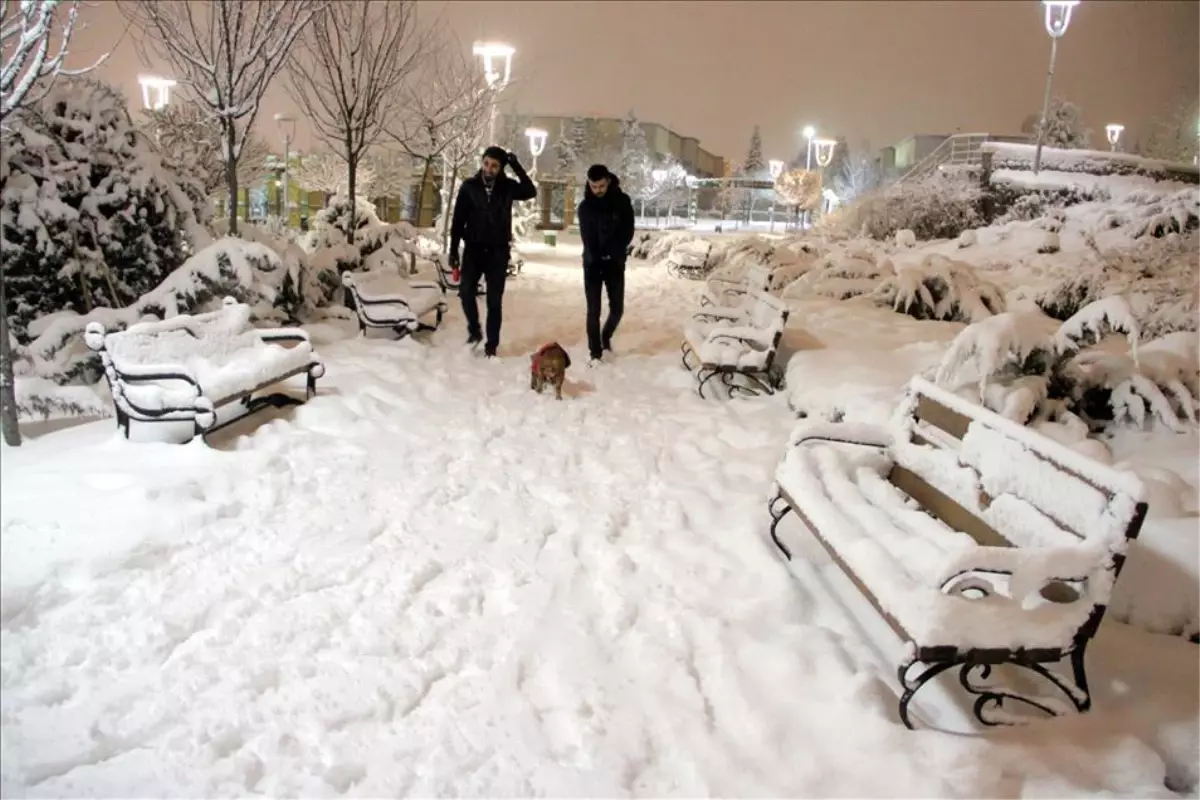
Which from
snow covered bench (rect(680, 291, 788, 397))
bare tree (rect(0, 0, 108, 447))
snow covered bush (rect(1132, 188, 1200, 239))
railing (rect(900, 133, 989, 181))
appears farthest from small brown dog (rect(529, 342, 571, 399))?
railing (rect(900, 133, 989, 181))

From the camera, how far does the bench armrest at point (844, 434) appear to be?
3.84m

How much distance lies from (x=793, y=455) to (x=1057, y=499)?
1271 mm

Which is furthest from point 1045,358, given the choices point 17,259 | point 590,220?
point 17,259

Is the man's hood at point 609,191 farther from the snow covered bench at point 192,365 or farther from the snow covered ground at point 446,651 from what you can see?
the snow covered ground at point 446,651

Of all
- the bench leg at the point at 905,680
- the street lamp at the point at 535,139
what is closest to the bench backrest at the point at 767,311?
the bench leg at the point at 905,680

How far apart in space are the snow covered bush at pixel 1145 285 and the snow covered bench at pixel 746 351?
7.14 feet

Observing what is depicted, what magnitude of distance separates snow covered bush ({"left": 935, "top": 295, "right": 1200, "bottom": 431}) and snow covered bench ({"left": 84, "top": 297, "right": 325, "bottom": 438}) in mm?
4206

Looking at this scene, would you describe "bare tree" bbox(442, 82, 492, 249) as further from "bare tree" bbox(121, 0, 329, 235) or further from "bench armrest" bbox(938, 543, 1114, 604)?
"bench armrest" bbox(938, 543, 1114, 604)

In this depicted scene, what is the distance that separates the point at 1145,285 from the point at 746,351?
10.3 feet

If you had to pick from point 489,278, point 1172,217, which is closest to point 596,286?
point 489,278

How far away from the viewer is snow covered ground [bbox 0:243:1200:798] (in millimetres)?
1647

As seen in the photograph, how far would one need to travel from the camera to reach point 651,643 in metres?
2.85

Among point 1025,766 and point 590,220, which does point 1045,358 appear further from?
point 590,220

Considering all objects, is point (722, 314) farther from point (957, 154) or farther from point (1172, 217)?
point (957, 154)
